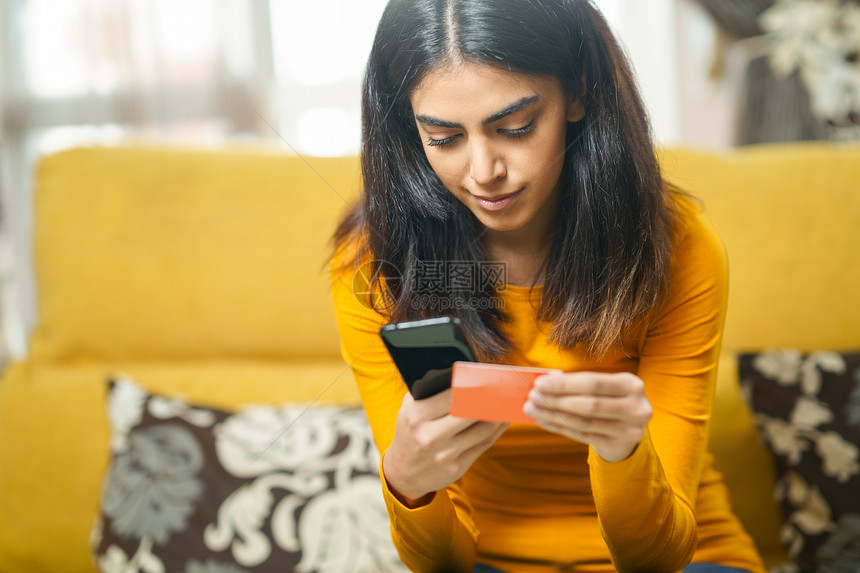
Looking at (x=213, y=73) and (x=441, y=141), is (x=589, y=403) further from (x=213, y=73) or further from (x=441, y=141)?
(x=213, y=73)

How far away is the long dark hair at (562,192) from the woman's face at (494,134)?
0.01m

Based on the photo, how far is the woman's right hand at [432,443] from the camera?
65 centimetres

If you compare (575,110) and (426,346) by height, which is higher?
(575,110)

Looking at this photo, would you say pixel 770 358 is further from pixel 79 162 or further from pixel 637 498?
pixel 79 162

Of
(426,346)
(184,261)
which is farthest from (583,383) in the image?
(184,261)

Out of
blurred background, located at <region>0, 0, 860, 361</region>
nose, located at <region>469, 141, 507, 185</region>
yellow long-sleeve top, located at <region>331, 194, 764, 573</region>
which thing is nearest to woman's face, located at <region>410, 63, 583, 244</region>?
nose, located at <region>469, 141, 507, 185</region>

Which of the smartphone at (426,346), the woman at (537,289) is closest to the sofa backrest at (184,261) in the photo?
the woman at (537,289)

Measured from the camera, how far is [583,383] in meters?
0.55

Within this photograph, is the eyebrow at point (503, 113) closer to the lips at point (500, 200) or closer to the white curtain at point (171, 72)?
the lips at point (500, 200)

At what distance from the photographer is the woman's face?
668mm

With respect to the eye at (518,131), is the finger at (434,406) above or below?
below

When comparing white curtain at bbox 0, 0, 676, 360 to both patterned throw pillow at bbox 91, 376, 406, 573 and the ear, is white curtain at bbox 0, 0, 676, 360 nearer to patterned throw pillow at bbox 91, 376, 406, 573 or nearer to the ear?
patterned throw pillow at bbox 91, 376, 406, 573

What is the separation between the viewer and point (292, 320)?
1303 mm

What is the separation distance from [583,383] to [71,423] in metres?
1.00
